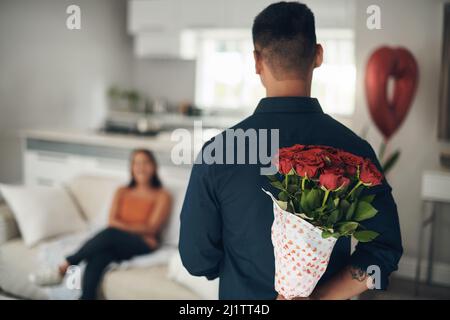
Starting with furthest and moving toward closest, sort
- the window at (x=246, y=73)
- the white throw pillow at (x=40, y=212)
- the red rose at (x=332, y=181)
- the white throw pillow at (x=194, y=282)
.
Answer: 1. the white throw pillow at (x=40, y=212)
2. the white throw pillow at (x=194, y=282)
3. the window at (x=246, y=73)
4. the red rose at (x=332, y=181)

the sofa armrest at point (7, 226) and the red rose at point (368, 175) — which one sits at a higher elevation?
the red rose at point (368, 175)

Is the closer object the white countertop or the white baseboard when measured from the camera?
the white baseboard

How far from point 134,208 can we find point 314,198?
5.88 ft

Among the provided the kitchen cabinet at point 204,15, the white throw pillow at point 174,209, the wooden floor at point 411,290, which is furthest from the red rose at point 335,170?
the kitchen cabinet at point 204,15

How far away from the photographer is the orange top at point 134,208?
2.48 m

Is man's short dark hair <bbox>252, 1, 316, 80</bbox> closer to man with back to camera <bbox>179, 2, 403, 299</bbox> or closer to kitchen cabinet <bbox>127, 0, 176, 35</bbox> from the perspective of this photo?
man with back to camera <bbox>179, 2, 403, 299</bbox>

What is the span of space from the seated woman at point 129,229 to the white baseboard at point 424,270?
1.12 meters

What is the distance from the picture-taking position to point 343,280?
97cm

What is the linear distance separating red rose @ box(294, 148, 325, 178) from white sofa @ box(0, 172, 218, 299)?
119cm

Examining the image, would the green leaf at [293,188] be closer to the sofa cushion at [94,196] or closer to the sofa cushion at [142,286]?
the sofa cushion at [142,286]

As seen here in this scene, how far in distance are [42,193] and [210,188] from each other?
180 cm

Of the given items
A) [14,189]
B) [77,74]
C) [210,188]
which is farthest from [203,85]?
[210,188]

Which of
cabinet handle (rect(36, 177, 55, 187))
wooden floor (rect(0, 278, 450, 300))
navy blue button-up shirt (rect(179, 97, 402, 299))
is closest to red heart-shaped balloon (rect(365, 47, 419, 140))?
wooden floor (rect(0, 278, 450, 300))

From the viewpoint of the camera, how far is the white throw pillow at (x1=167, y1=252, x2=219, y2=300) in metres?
1.91
